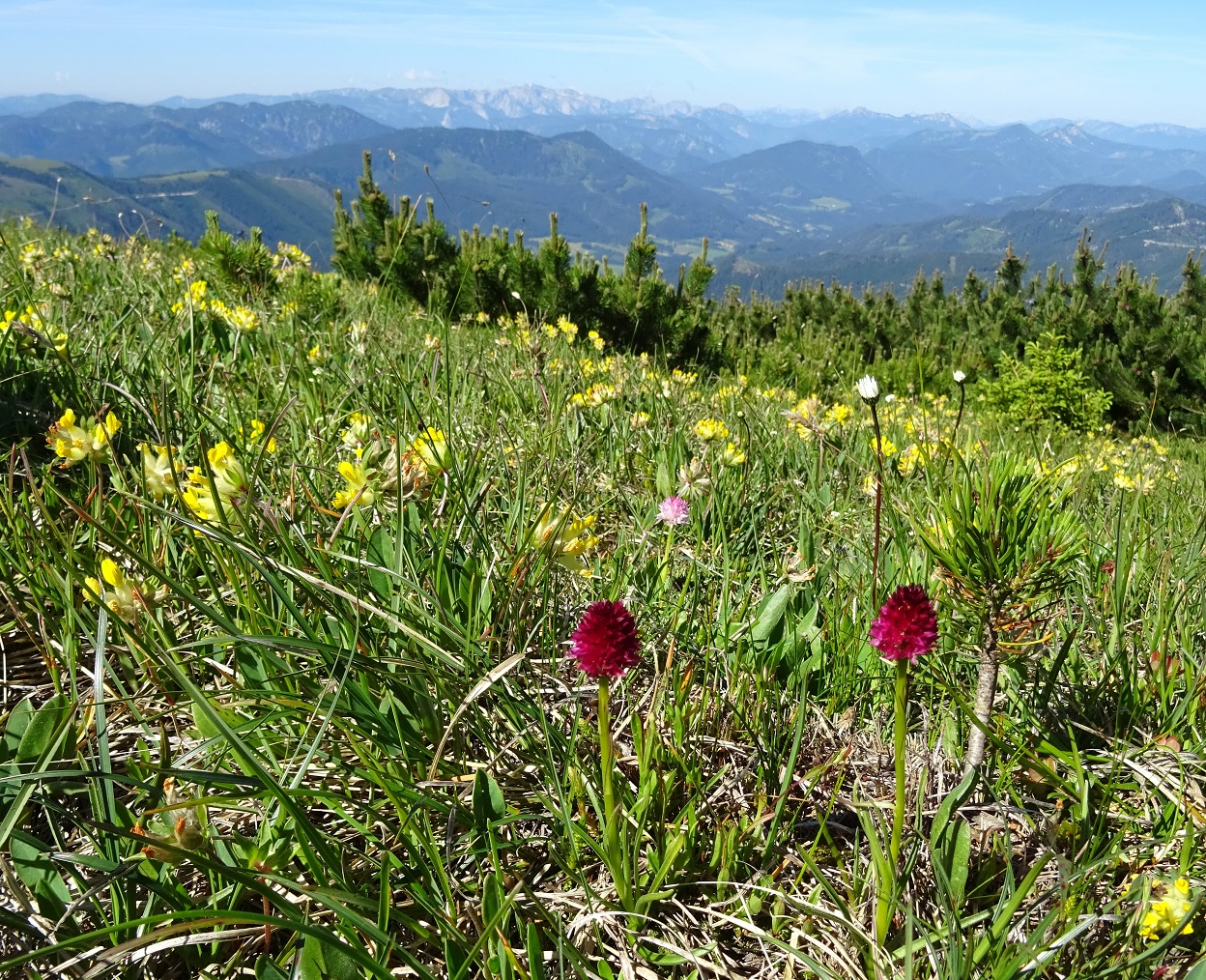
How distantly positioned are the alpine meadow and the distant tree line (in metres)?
0.72

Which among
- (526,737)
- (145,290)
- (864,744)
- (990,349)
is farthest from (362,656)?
(990,349)

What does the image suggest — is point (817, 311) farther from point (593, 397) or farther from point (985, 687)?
point (985, 687)

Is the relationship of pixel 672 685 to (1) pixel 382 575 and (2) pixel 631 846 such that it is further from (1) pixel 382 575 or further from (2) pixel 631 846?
(1) pixel 382 575

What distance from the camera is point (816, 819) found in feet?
4.58

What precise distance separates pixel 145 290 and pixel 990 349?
25.8 m

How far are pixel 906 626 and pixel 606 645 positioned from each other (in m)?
0.36

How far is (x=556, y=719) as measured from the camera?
4.90ft

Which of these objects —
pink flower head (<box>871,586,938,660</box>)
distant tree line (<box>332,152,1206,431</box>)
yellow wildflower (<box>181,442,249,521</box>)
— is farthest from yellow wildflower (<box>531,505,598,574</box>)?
distant tree line (<box>332,152,1206,431</box>)

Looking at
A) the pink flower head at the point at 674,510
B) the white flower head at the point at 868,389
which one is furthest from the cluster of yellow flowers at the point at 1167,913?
the pink flower head at the point at 674,510

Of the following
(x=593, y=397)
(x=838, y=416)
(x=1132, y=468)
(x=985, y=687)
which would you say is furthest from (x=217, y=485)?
(x=1132, y=468)

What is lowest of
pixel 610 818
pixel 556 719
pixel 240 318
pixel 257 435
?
pixel 556 719

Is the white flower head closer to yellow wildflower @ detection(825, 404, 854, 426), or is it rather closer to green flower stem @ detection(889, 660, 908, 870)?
green flower stem @ detection(889, 660, 908, 870)

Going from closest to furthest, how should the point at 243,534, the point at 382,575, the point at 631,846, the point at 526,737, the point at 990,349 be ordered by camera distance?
the point at 631,846
the point at 526,737
the point at 243,534
the point at 382,575
the point at 990,349

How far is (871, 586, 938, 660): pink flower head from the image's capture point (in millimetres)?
946
